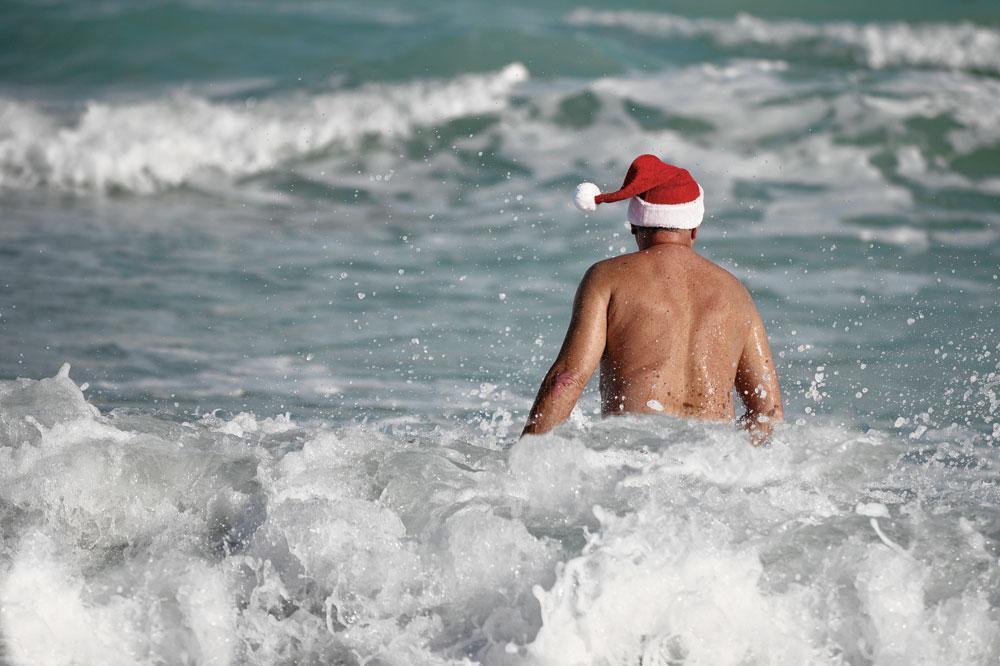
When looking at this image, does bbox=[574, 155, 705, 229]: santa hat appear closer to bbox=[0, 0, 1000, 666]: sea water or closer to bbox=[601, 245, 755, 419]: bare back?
bbox=[601, 245, 755, 419]: bare back

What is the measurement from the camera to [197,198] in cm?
1128

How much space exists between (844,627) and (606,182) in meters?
8.07

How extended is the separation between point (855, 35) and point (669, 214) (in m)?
14.2

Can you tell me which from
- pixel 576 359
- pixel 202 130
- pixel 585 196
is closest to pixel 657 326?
pixel 576 359

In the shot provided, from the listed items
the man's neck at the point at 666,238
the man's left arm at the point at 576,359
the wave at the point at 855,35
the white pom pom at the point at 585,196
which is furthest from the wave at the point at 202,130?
the man's left arm at the point at 576,359

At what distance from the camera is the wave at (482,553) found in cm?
365

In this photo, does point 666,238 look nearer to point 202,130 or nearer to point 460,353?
point 460,353

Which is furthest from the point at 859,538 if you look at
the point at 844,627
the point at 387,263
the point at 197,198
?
the point at 197,198

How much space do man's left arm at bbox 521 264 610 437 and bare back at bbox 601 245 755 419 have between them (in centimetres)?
4

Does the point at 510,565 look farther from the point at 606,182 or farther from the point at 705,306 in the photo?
the point at 606,182

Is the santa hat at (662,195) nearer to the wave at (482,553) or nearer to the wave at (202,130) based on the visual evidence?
the wave at (482,553)

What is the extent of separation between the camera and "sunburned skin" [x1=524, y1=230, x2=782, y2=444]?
422 centimetres

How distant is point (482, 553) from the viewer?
12.6ft

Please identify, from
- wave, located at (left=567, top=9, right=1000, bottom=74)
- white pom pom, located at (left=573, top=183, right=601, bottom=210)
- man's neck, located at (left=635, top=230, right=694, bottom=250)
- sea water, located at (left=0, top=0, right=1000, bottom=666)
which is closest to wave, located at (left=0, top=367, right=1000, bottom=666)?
sea water, located at (left=0, top=0, right=1000, bottom=666)
